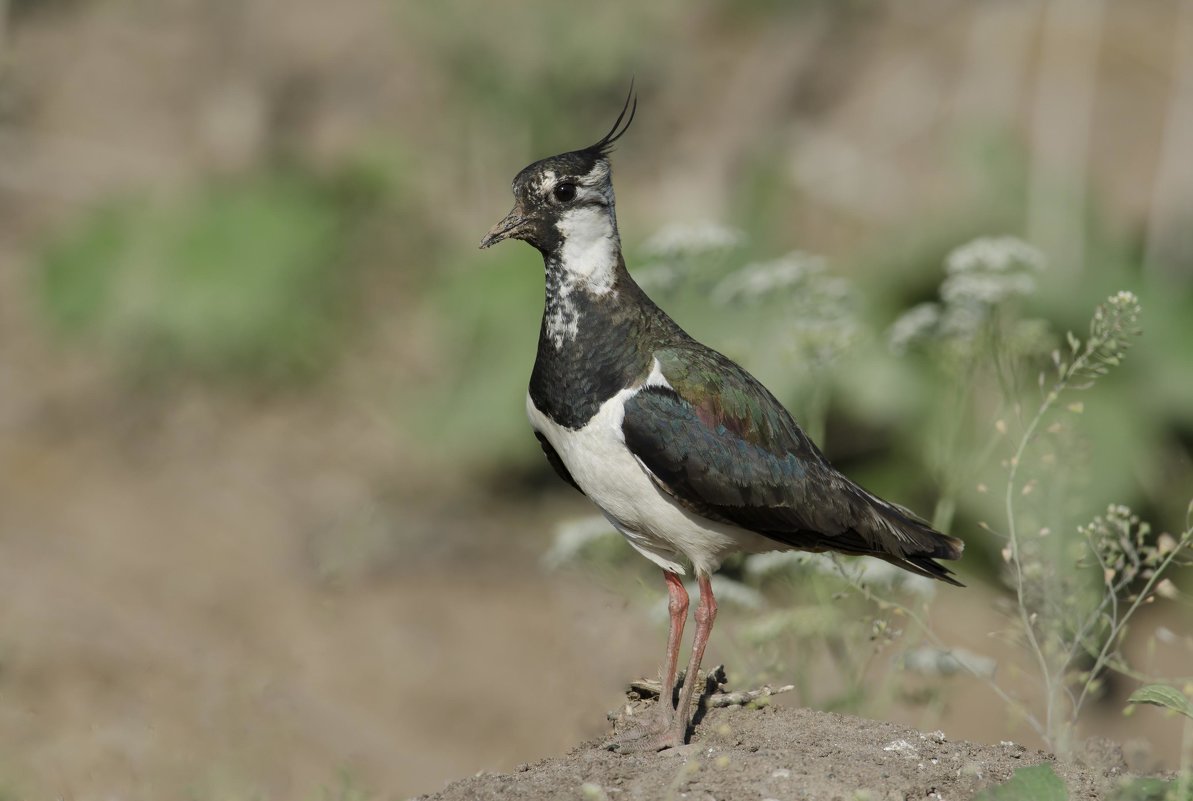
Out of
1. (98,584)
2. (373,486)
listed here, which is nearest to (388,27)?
(373,486)

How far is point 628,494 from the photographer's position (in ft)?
15.2

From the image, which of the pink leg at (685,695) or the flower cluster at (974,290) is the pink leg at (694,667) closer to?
the pink leg at (685,695)

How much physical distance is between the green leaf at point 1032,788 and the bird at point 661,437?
989 millimetres

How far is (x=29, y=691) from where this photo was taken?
790 cm

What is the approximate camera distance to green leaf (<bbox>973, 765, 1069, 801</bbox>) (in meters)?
3.71

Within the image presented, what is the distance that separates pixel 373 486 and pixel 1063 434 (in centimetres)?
681

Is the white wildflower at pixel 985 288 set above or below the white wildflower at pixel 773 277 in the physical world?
below

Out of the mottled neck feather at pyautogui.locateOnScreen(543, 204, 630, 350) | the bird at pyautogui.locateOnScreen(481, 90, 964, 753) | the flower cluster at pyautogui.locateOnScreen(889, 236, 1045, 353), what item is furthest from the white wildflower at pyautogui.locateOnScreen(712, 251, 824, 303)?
the mottled neck feather at pyautogui.locateOnScreen(543, 204, 630, 350)

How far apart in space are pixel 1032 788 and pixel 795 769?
24.8 inches

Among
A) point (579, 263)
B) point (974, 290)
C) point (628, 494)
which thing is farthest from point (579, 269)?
point (974, 290)

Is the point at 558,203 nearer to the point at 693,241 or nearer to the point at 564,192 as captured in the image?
the point at 564,192

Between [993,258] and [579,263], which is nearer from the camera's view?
[579,263]

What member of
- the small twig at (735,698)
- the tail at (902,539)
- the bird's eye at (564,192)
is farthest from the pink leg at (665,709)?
the bird's eye at (564,192)

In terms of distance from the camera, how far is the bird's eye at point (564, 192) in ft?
15.8
